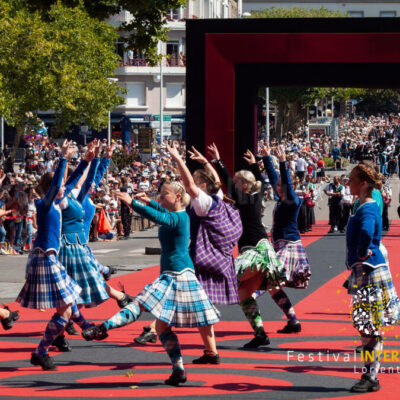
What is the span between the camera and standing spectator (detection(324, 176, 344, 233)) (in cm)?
3006

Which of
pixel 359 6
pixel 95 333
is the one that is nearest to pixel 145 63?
pixel 359 6

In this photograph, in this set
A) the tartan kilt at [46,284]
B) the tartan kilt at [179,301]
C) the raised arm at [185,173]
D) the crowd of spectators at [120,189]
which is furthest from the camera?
the crowd of spectators at [120,189]

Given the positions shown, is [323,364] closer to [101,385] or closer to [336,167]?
[101,385]

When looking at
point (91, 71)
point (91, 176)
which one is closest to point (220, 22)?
point (91, 176)

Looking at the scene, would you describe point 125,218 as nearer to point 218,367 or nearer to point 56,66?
point 56,66

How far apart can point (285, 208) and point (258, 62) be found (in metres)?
8.56

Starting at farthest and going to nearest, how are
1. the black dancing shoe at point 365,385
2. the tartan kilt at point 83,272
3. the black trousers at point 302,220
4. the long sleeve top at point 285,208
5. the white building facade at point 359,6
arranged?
the white building facade at point 359,6, the black trousers at point 302,220, the long sleeve top at point 285,208, the tartan kilt at point 83,272, the black dancing shoe at point 365,385

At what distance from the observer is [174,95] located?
246 ft

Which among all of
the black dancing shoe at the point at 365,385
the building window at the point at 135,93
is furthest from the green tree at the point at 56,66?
the black dancing shoe at the point at 365,385

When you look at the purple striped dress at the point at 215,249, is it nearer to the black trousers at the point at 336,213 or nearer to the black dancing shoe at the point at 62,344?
the black dancing shoe at the point at 62,344

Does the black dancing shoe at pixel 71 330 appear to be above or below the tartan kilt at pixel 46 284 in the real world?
below

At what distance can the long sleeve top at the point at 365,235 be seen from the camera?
27.7ft

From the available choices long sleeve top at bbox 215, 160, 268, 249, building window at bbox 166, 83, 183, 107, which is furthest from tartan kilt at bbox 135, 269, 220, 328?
building window at bbox 166, 83, 183, 107

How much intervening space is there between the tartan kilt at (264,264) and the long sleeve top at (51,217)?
1925 mm
